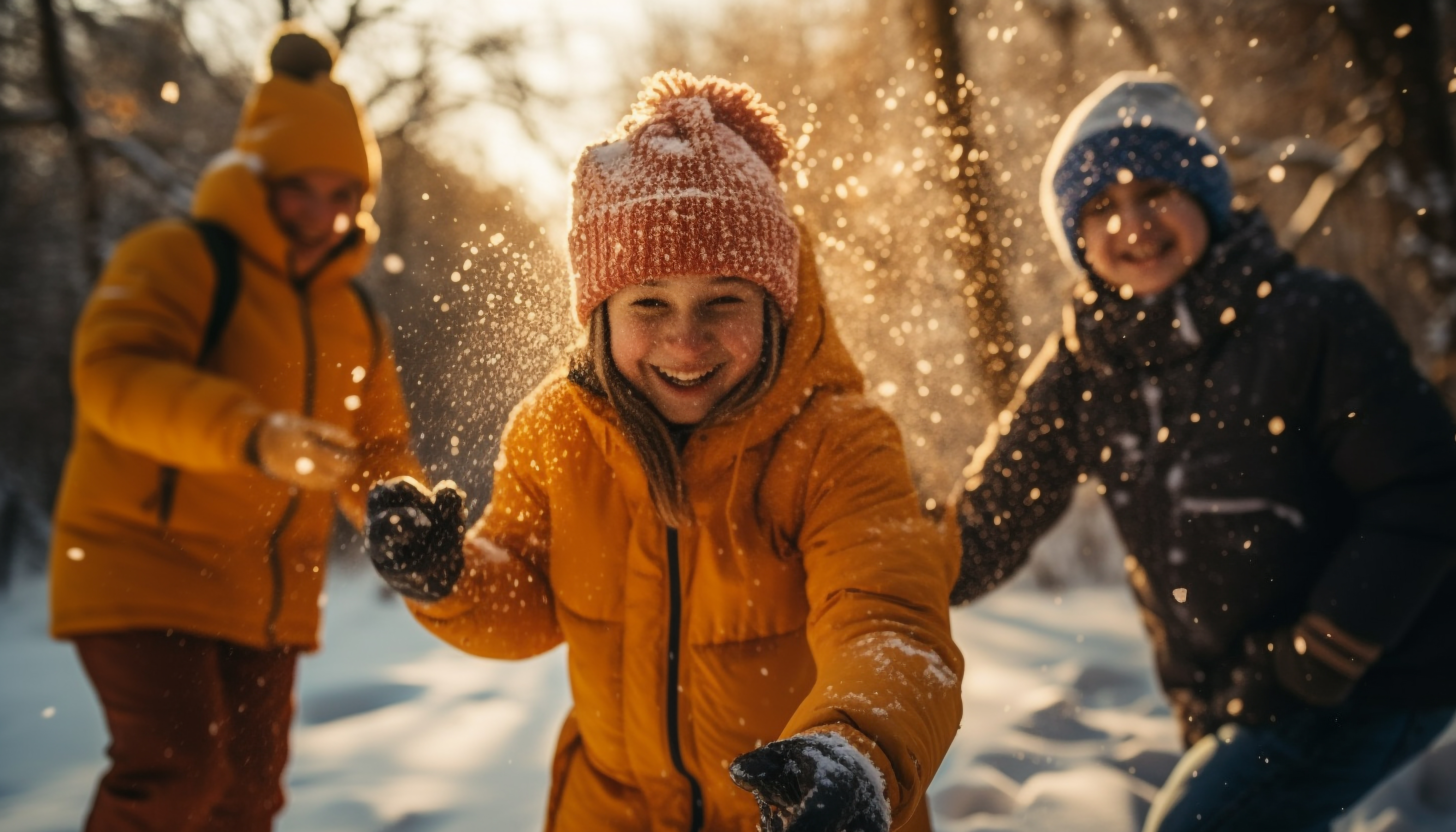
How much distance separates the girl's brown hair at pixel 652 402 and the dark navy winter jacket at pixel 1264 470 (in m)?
0.56

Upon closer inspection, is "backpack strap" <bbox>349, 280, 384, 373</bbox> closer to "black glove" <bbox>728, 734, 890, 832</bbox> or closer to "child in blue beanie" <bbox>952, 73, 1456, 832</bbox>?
"child in blue beanie" <bbox>952, 73, 1456, 832</bbox>

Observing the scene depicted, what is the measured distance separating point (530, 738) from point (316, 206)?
4.58 ft

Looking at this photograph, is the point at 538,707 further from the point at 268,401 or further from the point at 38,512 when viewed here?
the point at 38,512

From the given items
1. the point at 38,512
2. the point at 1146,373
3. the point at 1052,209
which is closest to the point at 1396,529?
the point at 1146,373

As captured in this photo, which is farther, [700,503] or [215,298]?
[215,298]

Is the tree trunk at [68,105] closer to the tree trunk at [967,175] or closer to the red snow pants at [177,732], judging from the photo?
the red snow pants at [177,732]

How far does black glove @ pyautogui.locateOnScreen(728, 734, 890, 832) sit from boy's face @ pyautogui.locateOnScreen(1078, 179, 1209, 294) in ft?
3.11

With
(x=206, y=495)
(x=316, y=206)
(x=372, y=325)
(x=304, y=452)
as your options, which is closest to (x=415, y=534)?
(x=304, y=452)

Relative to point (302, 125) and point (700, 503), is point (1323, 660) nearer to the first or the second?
point (700, 503)

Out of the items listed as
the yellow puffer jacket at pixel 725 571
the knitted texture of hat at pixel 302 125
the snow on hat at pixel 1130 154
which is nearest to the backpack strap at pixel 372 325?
the knitted texture of hat at pixel 302 125

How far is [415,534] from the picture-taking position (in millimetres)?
963

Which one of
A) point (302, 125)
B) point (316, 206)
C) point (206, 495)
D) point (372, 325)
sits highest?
point (302, 125)

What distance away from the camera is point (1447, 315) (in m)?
3.56

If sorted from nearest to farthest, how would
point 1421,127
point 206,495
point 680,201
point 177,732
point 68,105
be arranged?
point 680,201, point 177,732, point 206,495, point 1421,127, point 68,105
